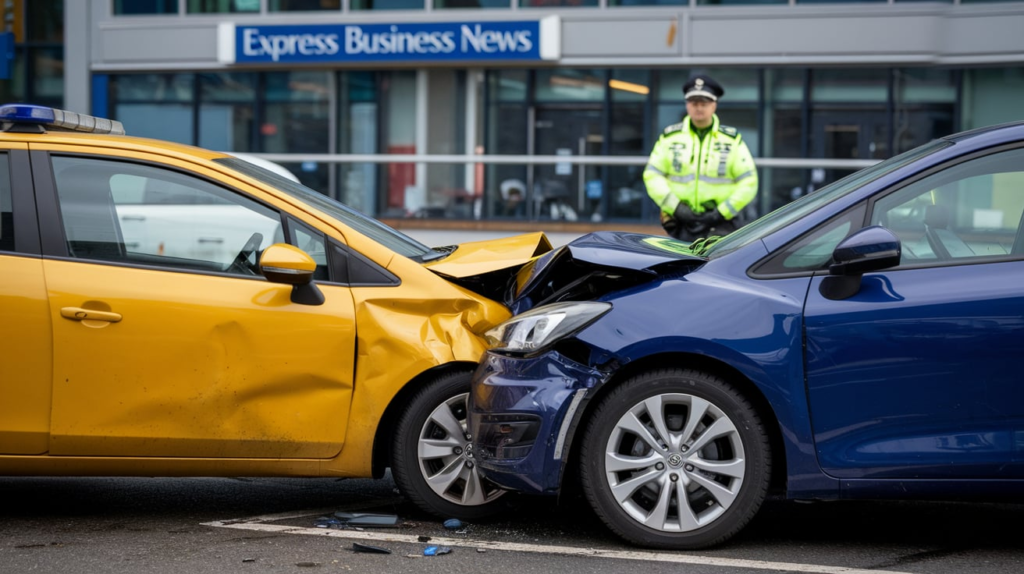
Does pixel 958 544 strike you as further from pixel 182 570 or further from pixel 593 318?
pixel 182 570

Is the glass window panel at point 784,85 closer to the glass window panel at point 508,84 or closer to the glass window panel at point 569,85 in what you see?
the glass window panel at point 569,85

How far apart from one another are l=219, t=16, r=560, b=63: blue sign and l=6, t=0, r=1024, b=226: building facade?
3 cm

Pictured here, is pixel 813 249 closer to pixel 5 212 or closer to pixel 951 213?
pixel 951 213

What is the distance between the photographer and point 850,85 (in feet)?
59.9

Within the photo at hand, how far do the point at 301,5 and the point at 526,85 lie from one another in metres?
4.18

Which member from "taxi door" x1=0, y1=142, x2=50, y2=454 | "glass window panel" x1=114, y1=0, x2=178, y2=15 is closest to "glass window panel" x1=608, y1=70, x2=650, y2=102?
"glass window panel" x1=114, y1=0, x2=178, y2=15

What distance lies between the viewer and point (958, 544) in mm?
4668

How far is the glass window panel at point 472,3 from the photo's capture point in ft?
65.0

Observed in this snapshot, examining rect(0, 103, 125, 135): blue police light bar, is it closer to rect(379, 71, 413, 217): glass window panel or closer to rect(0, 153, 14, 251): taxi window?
rect(0, 153, 14, 251): taxi window

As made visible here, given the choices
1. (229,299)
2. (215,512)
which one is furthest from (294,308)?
(215,512)

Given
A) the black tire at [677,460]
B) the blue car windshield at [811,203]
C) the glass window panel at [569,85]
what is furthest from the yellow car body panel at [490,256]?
the glass window panel at [569,85]

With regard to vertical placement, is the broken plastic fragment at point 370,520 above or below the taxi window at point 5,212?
below

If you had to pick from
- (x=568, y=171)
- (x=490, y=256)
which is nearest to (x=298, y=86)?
(x=568, y=171)

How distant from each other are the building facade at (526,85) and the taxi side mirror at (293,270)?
13853mm
